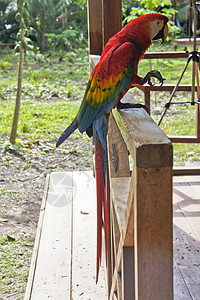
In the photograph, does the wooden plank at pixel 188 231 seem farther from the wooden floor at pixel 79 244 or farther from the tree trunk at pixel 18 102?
the tree trunk at pixel 18 102

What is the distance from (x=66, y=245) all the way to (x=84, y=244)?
93 mm

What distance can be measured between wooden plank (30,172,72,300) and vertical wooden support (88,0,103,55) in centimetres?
95

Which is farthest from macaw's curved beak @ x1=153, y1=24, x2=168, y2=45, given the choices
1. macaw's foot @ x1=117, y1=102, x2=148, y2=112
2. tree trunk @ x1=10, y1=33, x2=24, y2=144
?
tree trunk @ x1=10, y1=33, x2=24, y2=144

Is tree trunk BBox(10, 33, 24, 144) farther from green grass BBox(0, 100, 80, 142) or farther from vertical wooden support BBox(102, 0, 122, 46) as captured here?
vertical wooden support BBox(102, 0, 122, 46)

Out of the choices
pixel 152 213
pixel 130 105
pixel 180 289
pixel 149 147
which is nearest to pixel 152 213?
pixel 152 213

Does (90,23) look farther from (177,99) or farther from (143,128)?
(177,99)

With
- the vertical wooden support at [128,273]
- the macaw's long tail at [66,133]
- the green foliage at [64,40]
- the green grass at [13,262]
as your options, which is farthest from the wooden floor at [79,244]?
the green foliage at [64,40]

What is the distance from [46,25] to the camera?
823 cm

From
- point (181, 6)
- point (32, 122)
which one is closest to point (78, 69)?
point (32, 122)

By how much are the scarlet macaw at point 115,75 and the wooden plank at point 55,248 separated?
599 millimetres

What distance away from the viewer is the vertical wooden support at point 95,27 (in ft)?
7.90

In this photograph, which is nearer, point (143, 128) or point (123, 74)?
point (143, 128)

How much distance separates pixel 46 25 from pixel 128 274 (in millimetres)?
7689

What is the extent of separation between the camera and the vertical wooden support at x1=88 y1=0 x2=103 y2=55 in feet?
7.90
